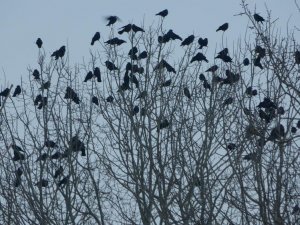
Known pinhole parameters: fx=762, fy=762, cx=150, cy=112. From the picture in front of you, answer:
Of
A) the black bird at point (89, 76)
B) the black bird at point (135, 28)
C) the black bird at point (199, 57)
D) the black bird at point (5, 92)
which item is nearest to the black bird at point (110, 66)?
the black bird at point (89, 76)

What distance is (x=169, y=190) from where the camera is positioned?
30.8 ft

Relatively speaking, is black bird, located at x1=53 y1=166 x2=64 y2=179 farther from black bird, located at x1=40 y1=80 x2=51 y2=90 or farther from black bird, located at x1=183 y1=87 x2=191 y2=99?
black bird, located at x1=183 y1=87 x2=191 y2=99

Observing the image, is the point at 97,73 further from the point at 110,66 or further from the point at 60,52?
the point at 60,52

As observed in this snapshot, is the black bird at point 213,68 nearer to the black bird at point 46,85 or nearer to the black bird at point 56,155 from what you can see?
the black bird at point 46,85

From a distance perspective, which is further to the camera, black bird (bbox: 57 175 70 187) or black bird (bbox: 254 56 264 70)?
black bird (bbox: 57 175 70 187)

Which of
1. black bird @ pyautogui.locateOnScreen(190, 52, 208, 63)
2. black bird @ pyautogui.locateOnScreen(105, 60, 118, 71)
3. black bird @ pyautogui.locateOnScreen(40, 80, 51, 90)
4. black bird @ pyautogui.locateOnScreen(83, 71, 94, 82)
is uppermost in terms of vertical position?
black bird @ pyautogui.locateOnScreen(190, 52, 208, 63)

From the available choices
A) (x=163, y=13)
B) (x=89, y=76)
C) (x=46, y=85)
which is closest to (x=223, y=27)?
(x=163, y=13)

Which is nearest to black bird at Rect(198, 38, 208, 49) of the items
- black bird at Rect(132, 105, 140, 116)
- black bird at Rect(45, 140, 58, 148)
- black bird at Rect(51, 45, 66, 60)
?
black bird at Rect(132, 105, 140, 116)

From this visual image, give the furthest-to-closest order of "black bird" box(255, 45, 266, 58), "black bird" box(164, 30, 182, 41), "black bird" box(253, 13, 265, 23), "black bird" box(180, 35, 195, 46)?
1. "black bird" box(180, 35, 195, 46)
2. "black bird" box(164, 30, 182, 41)
3. "black bird" box(253, 13, 265, 23)
4. "black bird" box(255, 45, 266, 58)

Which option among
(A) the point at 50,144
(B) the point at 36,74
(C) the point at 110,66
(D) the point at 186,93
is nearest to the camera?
(A) the point at 50,144

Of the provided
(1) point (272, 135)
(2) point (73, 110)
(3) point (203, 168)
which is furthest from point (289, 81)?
(2) point (73, 110)

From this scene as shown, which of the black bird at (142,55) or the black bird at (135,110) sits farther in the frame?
the black bird at (142,55)

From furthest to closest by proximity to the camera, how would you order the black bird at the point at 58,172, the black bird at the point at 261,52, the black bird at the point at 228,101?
the black bird at the point at 228,101 < the black bird at the point at 58,172 < the black bird at the point at 261,52

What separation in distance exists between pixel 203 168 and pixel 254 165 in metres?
0.83
